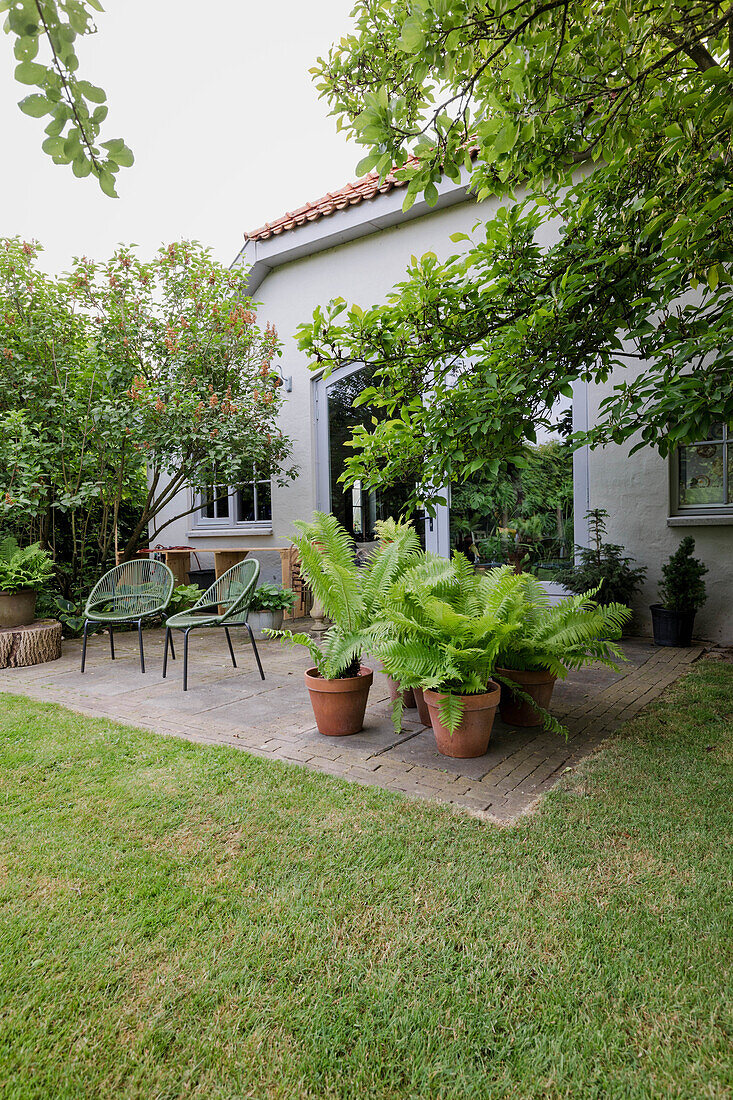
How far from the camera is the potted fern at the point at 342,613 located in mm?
3328

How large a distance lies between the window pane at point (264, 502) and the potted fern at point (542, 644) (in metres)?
6.33

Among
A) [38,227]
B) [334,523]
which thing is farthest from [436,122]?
[38,227]

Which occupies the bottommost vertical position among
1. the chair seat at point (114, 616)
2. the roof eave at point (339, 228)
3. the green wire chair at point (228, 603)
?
the chair seat at point (114, 616)

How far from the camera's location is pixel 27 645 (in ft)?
17.9

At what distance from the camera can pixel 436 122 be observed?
2248 mm

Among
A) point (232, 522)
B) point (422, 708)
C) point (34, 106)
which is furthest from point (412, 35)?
point (232, 522)

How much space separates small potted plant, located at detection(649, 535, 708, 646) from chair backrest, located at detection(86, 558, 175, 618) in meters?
4.44

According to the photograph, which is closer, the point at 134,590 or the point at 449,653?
the point at 449,653

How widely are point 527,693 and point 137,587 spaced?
379 centimetres

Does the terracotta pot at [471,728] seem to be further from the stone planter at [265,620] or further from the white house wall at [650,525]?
the stone planter at [265,620]

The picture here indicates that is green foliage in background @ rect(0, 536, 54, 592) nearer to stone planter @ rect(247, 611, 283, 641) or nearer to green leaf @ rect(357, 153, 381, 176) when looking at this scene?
stone planter @ rect(247, 611, 283, 641)

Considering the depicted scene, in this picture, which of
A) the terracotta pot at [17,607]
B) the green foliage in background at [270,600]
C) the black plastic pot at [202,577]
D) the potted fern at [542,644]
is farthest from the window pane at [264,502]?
the potted fern at [542,644]

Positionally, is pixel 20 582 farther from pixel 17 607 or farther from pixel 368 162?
pixel 368 162

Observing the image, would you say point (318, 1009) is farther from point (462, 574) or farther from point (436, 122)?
point (436, 122)
